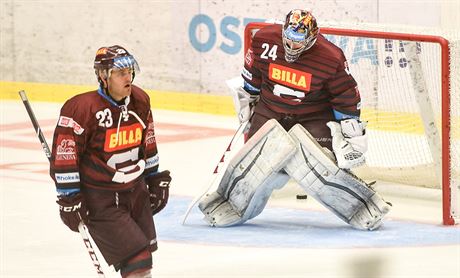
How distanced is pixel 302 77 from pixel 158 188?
187 centimetres

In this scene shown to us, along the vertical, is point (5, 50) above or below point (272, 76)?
below

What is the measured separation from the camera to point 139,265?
16.5ft

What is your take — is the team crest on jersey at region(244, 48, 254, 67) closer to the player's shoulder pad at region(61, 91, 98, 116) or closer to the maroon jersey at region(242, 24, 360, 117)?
the maroon jersey at region(242, 24, 360, 117)

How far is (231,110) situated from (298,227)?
13.3ft

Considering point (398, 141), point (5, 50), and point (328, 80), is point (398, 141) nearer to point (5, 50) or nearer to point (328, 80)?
point (328, 80)

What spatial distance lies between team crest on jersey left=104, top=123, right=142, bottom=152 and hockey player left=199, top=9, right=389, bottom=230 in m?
1.84

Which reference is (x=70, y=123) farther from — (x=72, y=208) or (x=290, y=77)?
(x=290, y=77)

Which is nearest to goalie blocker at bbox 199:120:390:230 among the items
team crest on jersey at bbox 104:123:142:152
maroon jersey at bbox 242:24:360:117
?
maroon jersey at bbox 242:24:360:117

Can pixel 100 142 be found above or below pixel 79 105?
below

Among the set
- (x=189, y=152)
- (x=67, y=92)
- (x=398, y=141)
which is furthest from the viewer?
(x=67, y=92)

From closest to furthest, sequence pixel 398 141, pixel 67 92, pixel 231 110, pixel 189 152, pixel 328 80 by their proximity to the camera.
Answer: pixel 328 80, pixel 398 141, pixel 189 152, pixel 231 110, pixel 67 92

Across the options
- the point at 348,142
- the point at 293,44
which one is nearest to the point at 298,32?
the point at 293,44

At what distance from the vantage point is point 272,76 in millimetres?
6996

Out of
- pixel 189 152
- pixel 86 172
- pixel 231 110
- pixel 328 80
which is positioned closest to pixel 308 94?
pixel 328 80
